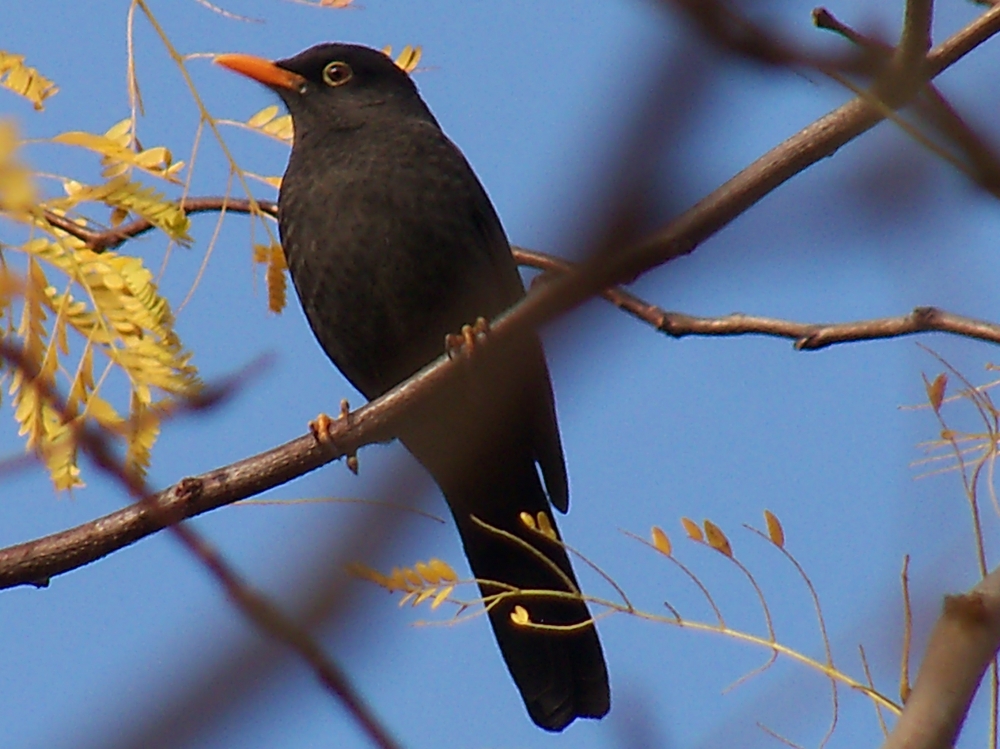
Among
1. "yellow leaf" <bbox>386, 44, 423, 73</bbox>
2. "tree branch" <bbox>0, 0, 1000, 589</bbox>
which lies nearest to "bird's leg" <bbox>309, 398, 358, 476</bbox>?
"tree branch" <bbox>0, 0, 1000, 589</bbox>

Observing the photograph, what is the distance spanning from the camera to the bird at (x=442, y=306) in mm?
Answer: 4930

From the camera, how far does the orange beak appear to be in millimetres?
5730

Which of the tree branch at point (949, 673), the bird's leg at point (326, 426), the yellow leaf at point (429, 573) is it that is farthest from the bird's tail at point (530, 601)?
the tree branch at point (949, 673)

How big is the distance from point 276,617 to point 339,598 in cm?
8

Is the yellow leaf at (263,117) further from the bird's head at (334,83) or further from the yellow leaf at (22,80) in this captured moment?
the bird's head at (334,83)

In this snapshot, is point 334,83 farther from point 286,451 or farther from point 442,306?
point 286,451

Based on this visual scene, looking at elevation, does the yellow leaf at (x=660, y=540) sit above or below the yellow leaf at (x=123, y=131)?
below

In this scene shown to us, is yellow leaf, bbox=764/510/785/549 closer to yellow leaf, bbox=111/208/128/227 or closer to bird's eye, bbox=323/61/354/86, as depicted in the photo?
yellow leaf, bbox=111/208/128/227

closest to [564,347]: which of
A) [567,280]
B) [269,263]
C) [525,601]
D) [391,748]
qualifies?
[567,280]

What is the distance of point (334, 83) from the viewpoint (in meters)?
5.74

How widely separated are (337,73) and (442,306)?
4.53 feet

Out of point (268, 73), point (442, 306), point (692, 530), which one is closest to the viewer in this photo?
point (692, 530)

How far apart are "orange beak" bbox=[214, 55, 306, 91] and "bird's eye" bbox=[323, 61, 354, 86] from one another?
0.34ft

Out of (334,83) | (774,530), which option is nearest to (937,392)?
(774,530)
